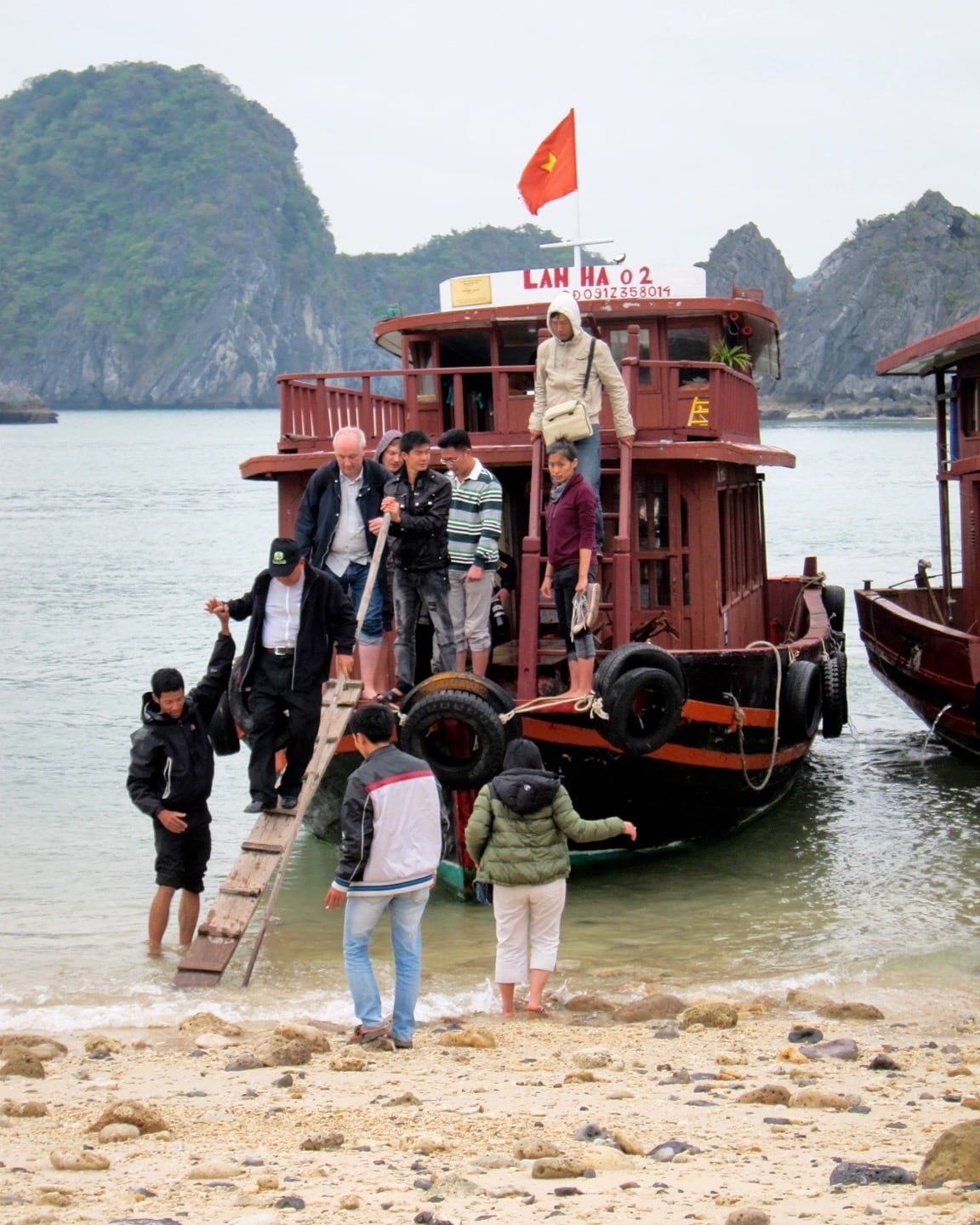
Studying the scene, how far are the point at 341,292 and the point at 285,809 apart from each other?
174701mm

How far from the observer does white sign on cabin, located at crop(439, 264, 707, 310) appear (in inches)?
554

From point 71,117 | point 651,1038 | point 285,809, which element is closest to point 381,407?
point 285,809

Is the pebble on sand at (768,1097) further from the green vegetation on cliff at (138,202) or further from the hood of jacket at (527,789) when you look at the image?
the green vegetation on cliff at (138,202)

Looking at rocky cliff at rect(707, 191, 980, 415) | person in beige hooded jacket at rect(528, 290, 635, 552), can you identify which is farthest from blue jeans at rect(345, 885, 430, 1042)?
rocky cliff at rect(707, 191, 980, 415)

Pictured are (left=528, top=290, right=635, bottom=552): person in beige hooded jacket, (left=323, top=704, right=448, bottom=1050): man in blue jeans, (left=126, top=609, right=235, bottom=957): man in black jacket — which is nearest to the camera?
(left=323, top=704, right=448, bottom=1050): man in blue jeans

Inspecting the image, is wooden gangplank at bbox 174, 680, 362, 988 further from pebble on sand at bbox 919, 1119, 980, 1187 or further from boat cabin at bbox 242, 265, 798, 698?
pebble on sand at bbox 919, 1119, 980, 1187

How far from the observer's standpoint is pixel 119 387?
16912 cm

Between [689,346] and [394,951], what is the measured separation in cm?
806

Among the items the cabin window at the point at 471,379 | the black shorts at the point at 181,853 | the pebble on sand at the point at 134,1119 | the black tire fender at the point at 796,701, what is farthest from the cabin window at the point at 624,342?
the pebble on sand at the point at 134,1119

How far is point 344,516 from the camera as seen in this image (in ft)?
35.3

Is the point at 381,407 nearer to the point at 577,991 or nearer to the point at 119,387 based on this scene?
the point at 577,991

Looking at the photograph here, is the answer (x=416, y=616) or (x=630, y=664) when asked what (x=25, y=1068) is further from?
(x=630, y=664)

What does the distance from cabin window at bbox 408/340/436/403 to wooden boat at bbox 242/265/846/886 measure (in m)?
0.02

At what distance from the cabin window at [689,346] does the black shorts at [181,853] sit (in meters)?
6.59
